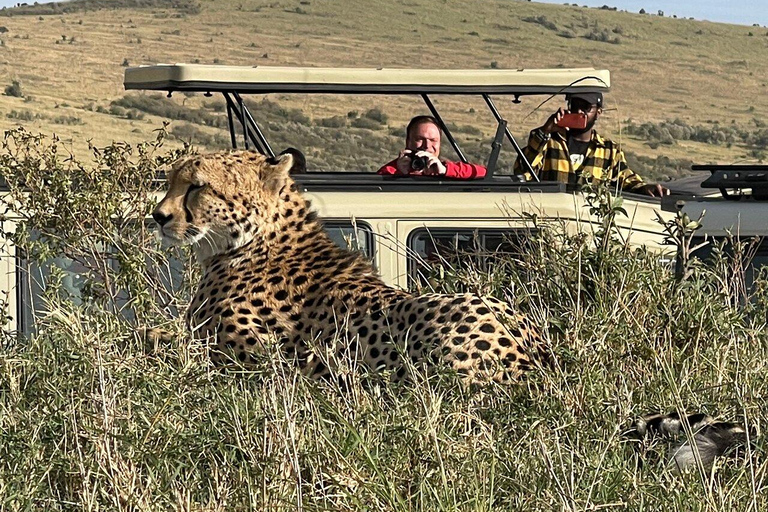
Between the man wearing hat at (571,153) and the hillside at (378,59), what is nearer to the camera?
the man wearing hat at (571,153)

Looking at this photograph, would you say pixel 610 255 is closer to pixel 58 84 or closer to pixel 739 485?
pixel 739 485

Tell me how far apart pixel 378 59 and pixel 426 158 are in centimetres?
4459

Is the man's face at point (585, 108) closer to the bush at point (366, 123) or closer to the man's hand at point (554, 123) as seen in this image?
the man's hand at point (554, 123)

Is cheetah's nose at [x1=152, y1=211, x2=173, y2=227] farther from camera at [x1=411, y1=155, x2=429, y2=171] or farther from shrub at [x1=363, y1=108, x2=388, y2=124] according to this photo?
shrub at [x1=363, y1=108, x2=388, y2=124]

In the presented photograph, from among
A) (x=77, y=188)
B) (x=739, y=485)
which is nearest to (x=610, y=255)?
(x=739, y=485)

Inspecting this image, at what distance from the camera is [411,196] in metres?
7.07

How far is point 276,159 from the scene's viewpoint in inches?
215

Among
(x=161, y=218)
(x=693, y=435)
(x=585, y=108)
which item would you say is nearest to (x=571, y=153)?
(x=585, y=108)

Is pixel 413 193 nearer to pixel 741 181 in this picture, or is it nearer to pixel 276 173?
pixel 276 173

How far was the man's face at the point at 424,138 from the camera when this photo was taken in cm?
764

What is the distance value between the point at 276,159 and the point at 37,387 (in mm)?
1350

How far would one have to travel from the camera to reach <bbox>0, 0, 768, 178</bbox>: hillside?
113 feet

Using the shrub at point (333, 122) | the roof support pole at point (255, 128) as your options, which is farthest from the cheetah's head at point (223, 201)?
the shrub at point (333, 122)

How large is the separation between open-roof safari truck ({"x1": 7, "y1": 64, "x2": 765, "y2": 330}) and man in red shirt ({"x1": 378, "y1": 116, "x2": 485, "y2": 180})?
16 cm
